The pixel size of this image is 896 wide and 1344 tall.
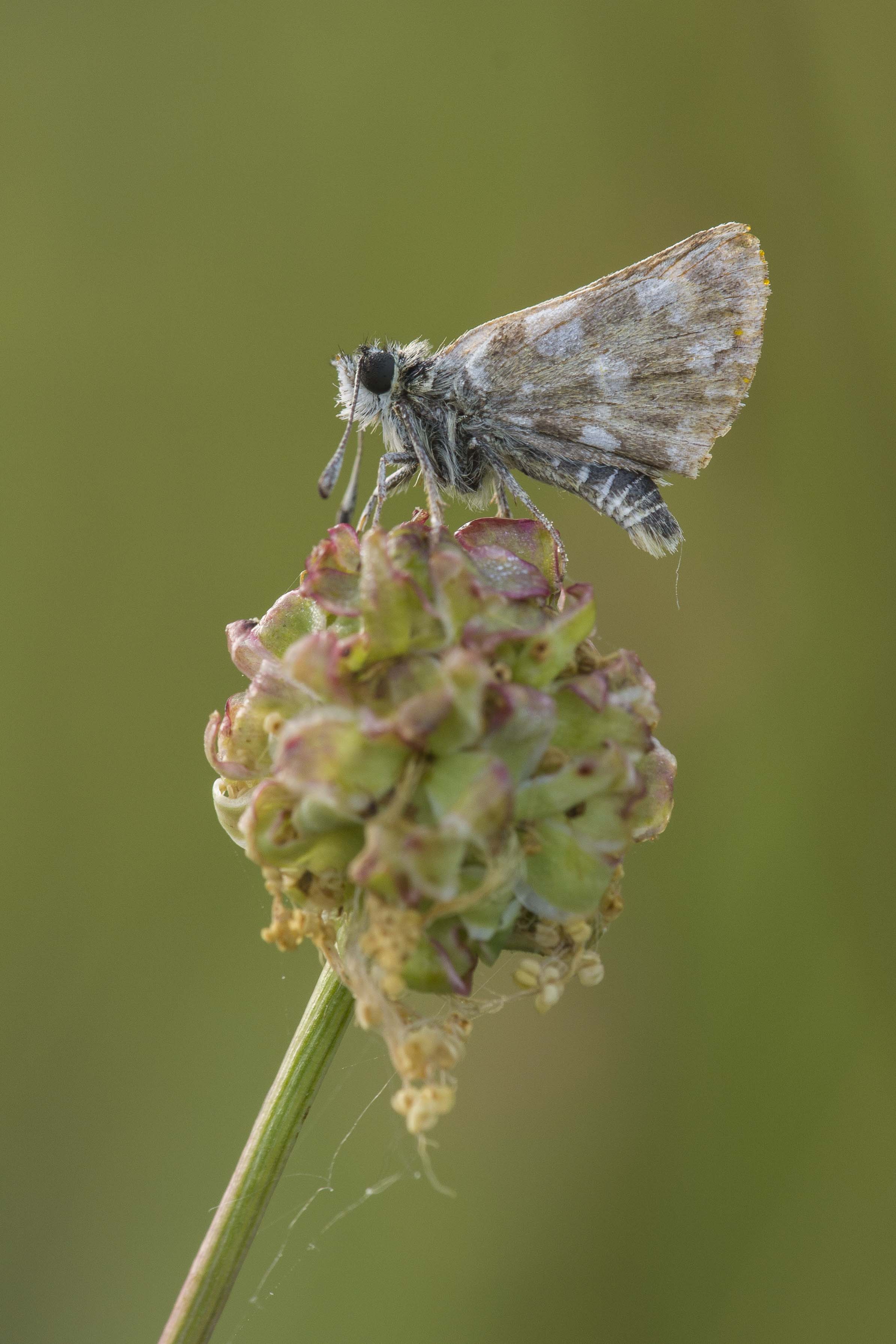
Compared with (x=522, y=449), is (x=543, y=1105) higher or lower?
lower

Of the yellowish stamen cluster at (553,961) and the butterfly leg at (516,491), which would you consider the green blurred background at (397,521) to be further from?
the yellowish stamen cluster at (553,961)

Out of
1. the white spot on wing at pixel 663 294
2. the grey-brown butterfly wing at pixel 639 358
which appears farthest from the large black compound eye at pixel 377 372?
the white spot on wing at pixel 663 294

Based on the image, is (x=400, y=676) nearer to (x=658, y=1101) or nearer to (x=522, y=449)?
(x=522, y=449)

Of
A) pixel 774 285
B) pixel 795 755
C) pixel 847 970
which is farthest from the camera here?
pixel 774 285

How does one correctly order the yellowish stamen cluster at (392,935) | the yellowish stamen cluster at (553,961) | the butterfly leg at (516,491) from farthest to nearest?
the butterfly leg at (516,491)
the yellowish stamen cluster at (553,961)
the yellowish stamen cluster at (392,935)

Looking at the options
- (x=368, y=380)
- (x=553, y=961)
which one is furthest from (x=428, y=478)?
(x=553, y=961)

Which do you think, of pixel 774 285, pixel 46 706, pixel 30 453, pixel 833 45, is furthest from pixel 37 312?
pixel 833 45
